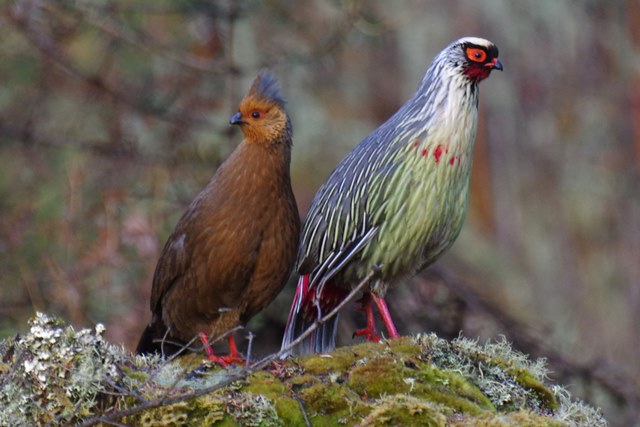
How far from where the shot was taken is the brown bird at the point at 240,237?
576 centimetres

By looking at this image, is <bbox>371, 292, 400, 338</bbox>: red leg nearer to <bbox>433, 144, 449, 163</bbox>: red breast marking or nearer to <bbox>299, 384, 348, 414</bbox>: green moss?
<bbox>433, 144, 449, 163</bbox>: red breast marking

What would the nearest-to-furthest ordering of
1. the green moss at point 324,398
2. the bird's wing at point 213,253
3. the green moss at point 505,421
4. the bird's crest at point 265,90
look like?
the green moss at point 505,421
the green moss at point 324,398
the bird's wing at point 213,253
the bird's crest at point 265,90

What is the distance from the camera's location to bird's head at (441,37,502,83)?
19.3ft

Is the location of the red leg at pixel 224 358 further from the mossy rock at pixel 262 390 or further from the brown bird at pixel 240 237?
the mossy rock at pixel 262 390

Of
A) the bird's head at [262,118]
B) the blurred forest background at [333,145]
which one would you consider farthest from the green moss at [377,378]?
the blurred forest background at [333,145]

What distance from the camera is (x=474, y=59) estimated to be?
19.4 feet

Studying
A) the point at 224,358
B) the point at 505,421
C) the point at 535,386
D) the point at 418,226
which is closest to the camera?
the point at 505,421

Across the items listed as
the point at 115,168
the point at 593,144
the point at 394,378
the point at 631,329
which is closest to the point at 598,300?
the point at 631,329

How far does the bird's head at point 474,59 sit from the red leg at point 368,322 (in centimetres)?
124

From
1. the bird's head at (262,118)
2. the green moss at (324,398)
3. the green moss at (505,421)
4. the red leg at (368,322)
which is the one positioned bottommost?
the green moss at (505,421)

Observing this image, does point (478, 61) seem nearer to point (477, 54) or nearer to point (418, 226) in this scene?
point (477, 54)

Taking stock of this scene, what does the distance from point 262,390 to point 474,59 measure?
224 centimetres

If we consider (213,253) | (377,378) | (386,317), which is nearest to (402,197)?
(386,317)

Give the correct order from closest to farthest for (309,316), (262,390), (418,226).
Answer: (262,390) < (418,226) < (309,316)
